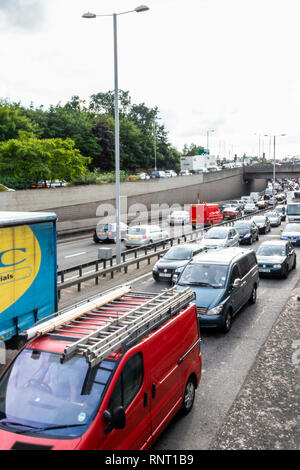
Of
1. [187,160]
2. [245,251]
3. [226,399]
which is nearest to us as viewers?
[226,399]

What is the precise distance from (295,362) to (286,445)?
327 centimetres

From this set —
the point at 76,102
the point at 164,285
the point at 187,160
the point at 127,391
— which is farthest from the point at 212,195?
the point at 127,391

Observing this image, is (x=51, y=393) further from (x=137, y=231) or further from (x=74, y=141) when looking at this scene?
(x=74, y=141)

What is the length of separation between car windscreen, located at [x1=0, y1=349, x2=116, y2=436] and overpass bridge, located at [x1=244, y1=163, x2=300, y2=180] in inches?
3030

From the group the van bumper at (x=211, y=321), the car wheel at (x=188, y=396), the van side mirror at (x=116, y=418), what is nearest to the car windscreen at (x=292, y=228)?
the van bumper at (x=211, y=321)

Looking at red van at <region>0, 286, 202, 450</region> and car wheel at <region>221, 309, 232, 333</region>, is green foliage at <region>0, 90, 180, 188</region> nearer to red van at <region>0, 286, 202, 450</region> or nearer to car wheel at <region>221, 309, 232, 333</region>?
car wheel at <region>221, 309, 232, 333</region>

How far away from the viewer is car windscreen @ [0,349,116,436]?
478 centimetres

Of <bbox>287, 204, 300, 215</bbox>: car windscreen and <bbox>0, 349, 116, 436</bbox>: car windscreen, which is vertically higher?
<bbox>287, 204, 300, 215</bbox>: car windscreen

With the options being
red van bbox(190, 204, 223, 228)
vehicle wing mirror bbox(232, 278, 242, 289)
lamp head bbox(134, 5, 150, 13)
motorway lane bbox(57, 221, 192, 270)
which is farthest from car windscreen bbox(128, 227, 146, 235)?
vehicle wing mirror bbox(232, 278, 242, 289)

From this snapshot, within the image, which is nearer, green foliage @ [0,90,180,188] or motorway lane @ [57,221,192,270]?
motorway lane @ [57,221,192,270]

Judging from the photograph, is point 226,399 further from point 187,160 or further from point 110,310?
point 187,160

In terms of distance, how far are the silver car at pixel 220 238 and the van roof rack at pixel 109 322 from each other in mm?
15405

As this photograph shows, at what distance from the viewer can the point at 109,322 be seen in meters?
5.93

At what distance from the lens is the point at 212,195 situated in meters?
70.9
